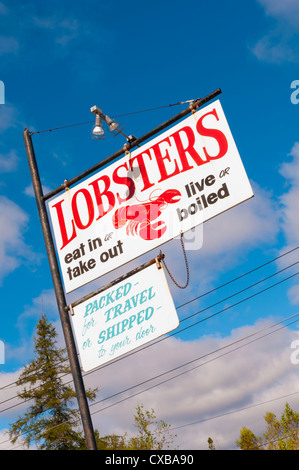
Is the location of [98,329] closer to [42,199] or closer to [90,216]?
[90,216]

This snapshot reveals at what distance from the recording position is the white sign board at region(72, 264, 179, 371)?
15.0 feet

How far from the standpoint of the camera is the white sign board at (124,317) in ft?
15.0

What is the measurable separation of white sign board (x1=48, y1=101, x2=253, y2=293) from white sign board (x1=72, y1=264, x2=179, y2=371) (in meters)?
0.37

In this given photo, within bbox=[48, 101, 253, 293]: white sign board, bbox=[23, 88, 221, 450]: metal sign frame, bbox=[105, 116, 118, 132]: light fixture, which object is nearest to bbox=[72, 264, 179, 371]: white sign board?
bbox=[23, 88, 221, 450]: metal sign frame

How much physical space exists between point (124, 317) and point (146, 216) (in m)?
1.20

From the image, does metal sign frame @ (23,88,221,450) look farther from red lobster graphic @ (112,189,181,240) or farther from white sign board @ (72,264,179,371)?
red lobster graphic @ (112,189,181,240)

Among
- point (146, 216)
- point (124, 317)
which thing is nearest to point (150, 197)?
point (146, 216)

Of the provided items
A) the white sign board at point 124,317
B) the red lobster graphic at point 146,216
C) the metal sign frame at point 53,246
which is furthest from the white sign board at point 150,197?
the white sign board at point 124,317

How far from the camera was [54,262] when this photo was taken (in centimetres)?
562

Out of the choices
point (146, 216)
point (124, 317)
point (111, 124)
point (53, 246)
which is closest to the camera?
point (124, 317)

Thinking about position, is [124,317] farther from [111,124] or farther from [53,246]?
[111,124]

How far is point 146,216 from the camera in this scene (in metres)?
5.21

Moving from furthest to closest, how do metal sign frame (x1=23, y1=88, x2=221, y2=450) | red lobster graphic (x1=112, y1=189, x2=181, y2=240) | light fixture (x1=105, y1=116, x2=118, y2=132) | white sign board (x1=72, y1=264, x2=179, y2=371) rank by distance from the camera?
light fixture (x1=105, y1=116, x2=118, y2=132), red lobster graphic (x1=112, y1=189, x2=181, y2=240), metal sign frame (x1=23, y1=88, x2=221, y2=450), white sign board (x1=72, y1=264, x2=179, y2=371)
